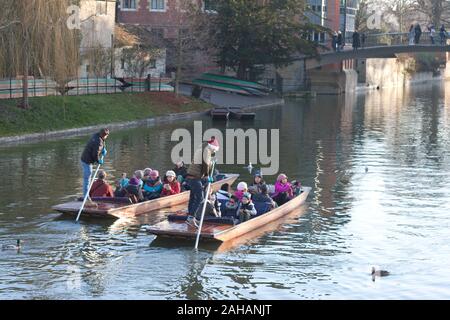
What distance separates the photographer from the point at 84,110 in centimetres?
5212

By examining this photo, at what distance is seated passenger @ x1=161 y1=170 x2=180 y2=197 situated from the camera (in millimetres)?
28172

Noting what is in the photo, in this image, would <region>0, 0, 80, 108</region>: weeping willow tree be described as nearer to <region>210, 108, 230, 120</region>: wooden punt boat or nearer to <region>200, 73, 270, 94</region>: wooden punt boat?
<region>210, 108, 230, 120</region>: wooden punt boat

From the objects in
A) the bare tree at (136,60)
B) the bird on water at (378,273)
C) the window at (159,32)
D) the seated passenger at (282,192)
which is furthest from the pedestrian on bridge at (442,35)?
the bird on water at (378,273)

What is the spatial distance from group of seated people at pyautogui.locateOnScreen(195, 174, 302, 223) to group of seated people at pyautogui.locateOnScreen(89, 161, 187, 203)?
170 centimetres

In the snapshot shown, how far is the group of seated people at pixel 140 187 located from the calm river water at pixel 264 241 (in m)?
1.03

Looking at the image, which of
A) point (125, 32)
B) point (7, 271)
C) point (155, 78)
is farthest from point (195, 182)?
point (125, 32)

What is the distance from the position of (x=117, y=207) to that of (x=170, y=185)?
9.15 feet

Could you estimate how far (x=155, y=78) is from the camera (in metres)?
65.7

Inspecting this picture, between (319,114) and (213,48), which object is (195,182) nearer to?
(319,114)

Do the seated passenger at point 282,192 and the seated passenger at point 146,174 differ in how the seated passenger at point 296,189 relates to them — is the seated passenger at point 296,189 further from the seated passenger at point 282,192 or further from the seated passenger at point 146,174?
the seated passenger at point 146,174

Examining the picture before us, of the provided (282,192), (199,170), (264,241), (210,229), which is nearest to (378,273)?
(264,241)

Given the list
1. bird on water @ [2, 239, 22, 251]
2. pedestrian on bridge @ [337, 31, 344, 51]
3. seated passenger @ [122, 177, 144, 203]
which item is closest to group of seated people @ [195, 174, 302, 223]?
seated passenger @ [122, 177, 144, 203]

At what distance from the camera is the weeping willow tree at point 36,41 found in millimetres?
45906
